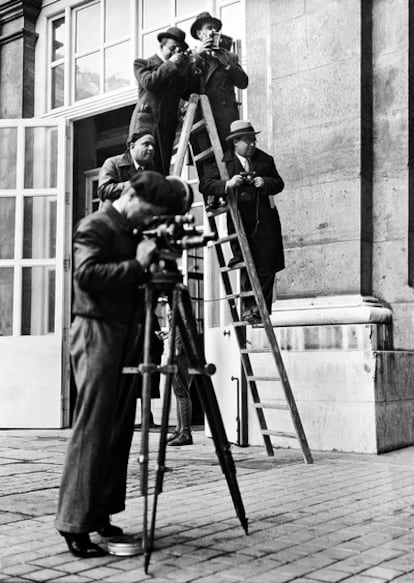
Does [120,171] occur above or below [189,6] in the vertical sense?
below

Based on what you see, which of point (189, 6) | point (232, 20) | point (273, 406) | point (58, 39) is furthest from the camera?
point (58, 39)

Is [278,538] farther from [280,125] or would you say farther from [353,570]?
[280,125]

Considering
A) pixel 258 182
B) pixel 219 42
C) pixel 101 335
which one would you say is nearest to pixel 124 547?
pixel 101 335

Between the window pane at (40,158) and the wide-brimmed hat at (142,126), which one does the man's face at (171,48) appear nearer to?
the wide-brimmed hat at (142,126)

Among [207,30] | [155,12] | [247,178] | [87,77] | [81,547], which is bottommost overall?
[81,547]

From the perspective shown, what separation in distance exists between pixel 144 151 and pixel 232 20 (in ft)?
10.1

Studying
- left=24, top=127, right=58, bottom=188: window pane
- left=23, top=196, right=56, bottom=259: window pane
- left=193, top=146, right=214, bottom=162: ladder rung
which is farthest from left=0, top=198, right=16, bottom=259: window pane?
left=193, top=146, right=214, bottom=162: ladder rung

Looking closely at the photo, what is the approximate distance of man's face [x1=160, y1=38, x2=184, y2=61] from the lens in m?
6.53

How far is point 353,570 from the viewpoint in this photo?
10.8 feet

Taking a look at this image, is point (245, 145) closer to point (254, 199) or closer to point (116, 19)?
point (254, 199)

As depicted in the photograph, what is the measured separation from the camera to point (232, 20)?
8461 millimetres

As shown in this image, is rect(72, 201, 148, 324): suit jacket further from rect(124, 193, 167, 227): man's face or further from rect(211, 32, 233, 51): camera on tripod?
rect(211, 32, 233, 51): camera on tripod

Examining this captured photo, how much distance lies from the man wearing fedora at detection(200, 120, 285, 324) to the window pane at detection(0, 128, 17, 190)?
369 cm

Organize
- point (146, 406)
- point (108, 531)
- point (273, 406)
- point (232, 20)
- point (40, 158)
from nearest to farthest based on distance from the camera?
point (146, 406) < point (108, 531) < point (273, 406) < point (232, 20) < point (40, 158)
